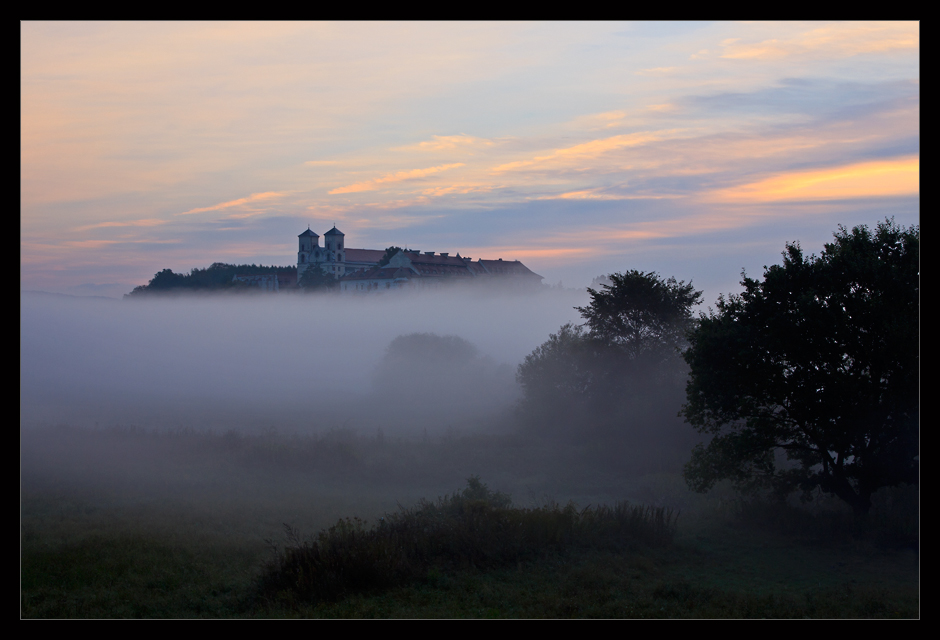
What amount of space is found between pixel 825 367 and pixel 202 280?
143m

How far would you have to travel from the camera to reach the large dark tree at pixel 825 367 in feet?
57.9

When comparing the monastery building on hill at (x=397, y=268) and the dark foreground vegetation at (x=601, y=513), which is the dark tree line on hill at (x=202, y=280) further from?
the dark foreground vegetation at (x=601, y=513)

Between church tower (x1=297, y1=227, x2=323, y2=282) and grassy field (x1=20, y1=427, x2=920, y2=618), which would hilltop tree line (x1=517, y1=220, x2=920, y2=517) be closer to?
grassy field (x1=20, y1=427, x2=920, y2=618)

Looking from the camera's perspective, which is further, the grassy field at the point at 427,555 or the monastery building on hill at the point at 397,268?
the monastery building on hill at the point at 397,268

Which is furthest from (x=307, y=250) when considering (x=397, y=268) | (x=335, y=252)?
(x=397, y=268)

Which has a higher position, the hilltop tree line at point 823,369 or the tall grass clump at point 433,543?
the hilltop tree line at point 823,369

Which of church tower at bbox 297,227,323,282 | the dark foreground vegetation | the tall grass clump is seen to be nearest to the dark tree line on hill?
church tower at bbox 297,227,323,282

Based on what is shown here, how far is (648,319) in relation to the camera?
4034cm

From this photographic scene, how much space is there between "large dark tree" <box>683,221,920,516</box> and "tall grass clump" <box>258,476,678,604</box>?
431 cm

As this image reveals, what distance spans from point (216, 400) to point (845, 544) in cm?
5611

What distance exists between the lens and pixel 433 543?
48.3 feet

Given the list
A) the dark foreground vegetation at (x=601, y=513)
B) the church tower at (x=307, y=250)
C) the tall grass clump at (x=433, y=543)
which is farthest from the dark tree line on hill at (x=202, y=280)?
the tall grass clump at (x=433, y=543)

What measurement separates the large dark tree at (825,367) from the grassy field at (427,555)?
164 cm

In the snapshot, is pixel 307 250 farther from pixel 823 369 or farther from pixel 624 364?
Answer: pixel 823 369
